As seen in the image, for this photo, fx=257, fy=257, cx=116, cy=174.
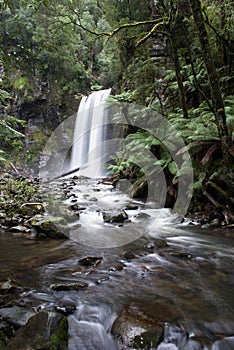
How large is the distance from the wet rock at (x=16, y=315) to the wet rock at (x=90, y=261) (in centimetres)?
129

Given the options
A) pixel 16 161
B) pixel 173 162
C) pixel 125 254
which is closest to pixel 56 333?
pixel 125 254

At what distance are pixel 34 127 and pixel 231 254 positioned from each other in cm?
1826

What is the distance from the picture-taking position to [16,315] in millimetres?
2086

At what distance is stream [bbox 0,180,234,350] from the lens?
82.5 inches

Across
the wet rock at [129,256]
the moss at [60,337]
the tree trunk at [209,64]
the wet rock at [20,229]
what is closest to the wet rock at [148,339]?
the moss at [60,337]

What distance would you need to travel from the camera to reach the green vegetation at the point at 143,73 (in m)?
4.94

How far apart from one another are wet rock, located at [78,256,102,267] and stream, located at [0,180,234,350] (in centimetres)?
1

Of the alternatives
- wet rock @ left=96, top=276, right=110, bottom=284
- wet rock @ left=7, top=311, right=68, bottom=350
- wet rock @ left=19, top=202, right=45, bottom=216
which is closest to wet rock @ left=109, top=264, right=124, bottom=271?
wet rock @ left=96, top=276, right=110, bottom=284

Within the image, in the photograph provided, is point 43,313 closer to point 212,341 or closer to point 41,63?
point 212,341

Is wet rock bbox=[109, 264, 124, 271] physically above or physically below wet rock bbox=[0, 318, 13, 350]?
below

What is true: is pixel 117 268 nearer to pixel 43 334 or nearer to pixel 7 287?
pixel 7 287

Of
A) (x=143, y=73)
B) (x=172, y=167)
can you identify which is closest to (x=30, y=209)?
(x=172, y=167)

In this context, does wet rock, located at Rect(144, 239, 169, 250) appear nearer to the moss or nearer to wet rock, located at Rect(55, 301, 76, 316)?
wet rock, located at Rect(55, 301, 76, 316)

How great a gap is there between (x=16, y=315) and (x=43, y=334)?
377mm
